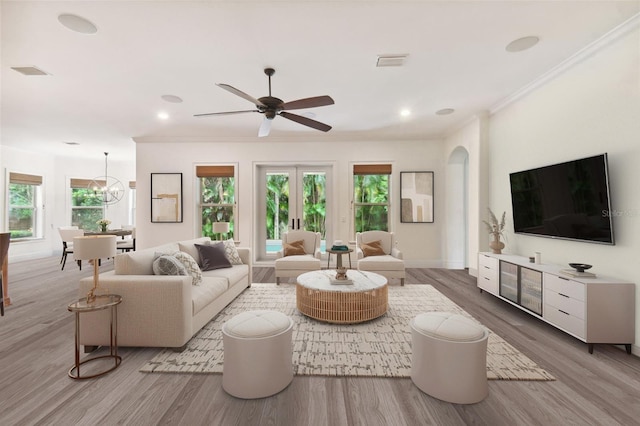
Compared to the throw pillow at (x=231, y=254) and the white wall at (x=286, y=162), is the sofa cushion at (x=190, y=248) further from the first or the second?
the white wall at (x=286, y=162)

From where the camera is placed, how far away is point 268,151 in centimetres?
601

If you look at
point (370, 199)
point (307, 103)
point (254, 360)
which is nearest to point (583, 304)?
point (254, 360)

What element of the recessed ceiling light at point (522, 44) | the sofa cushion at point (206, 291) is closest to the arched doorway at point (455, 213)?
the recessed ceiling light at point (522, 44)

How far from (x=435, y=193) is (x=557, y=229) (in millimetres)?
2867

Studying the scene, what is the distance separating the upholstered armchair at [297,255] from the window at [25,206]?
23.6 feet

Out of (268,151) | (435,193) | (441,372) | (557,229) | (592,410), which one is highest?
(268,151)

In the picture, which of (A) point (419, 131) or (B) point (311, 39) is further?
(A) point (419, 131)

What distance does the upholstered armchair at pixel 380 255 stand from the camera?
4.28 meters

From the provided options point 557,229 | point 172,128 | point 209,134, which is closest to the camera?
point 557,229

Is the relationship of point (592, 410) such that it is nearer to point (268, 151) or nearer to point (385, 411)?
point (385, 411)

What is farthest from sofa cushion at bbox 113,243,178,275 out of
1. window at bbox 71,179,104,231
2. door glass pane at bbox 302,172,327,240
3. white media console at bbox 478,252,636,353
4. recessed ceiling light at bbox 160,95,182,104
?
window at bbox 71,179,104,231

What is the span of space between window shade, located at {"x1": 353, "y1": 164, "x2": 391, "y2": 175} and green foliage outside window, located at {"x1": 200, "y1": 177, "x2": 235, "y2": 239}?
277cm

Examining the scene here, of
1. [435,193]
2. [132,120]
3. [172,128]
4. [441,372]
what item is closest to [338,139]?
[435,193]

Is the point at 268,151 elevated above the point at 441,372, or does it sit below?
above
